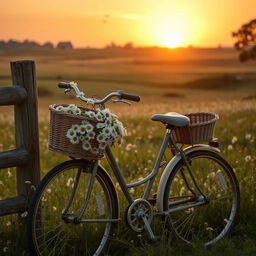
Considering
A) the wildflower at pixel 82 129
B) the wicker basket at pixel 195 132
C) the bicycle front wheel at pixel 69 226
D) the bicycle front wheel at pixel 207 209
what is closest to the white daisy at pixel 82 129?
the wildflower at pixel 82 129

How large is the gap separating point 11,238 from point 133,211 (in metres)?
1.34

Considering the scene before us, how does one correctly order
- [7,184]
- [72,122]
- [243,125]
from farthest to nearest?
[243,125] → [7,184] → [72,122]

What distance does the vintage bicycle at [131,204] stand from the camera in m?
4.84

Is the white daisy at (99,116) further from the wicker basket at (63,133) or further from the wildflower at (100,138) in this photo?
the wildflower at (100,138)

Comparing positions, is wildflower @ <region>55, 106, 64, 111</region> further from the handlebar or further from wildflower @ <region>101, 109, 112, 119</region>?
wildflower @ <region>101, 109, 112, 119</region>

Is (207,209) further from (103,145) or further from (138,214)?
(103,145)

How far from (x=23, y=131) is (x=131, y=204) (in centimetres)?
131

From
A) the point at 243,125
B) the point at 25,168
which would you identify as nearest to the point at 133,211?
the point at 25,168

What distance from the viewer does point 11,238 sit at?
5535mm

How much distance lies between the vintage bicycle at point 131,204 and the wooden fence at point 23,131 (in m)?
0.30

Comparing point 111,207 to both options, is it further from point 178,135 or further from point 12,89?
point 12,89

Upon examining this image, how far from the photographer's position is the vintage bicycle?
4.84 metres

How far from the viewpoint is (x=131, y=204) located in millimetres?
5258

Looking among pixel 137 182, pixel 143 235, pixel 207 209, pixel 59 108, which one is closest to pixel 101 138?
pixel 59 108
